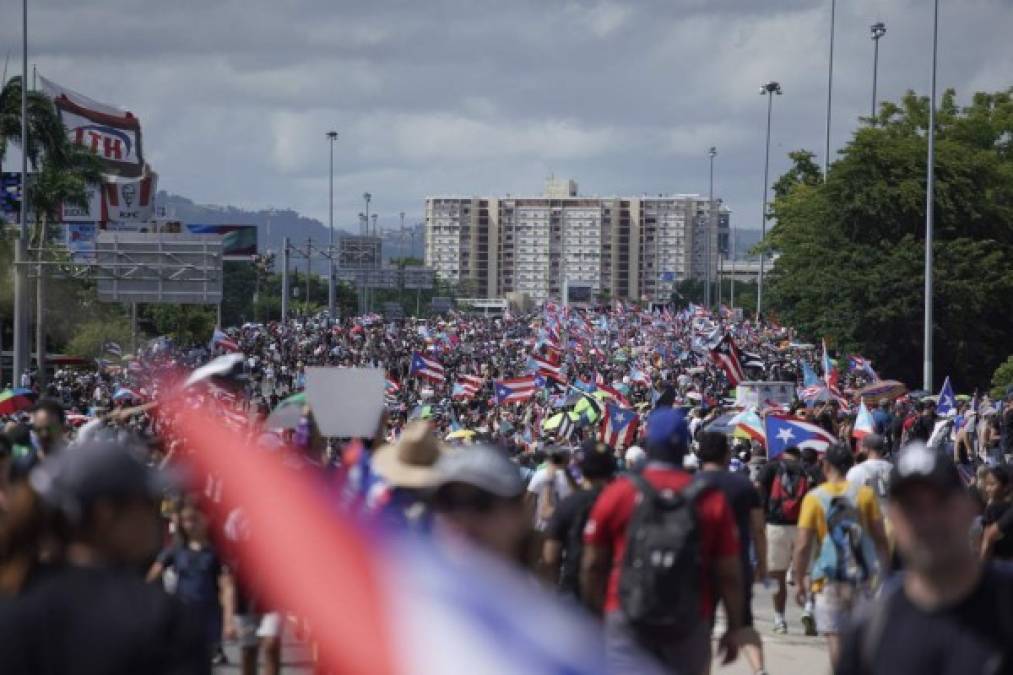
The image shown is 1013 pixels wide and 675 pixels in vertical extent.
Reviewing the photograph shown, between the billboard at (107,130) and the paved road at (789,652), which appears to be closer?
the paved road at (789,652)

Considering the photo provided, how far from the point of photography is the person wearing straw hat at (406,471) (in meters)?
7.28

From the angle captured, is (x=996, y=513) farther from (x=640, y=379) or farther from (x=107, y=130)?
(x=107, y=130)

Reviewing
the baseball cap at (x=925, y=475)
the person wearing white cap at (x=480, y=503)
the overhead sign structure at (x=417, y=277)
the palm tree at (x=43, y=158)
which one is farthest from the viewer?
the overhead sign structure at (x=417, y=277)

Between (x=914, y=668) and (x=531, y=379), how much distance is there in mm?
33408

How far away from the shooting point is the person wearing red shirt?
691 cm

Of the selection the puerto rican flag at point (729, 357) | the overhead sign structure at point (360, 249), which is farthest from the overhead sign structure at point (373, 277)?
the puerto rican flag at point (729, 357)

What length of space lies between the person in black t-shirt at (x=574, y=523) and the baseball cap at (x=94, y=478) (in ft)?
16.0

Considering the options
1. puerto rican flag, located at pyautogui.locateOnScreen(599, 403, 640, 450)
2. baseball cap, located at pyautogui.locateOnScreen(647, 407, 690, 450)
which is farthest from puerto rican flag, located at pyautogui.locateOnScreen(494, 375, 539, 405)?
baseball cap, located at pyautogui.locateOnScreen(647, 407, 690, 450)

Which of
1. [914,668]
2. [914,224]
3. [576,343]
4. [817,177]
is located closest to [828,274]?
[914,224]

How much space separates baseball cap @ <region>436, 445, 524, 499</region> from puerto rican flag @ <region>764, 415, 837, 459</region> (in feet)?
42.2

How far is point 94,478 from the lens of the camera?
152 inches

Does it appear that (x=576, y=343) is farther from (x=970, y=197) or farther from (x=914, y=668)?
(x=914, y=668)

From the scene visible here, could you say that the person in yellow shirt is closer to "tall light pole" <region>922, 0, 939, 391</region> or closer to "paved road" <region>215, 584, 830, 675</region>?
"paved road" <region>215, 584, 830, 675</region>

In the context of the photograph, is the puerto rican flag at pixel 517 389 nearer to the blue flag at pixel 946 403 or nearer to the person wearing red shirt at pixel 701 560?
the blue flag at pixel 946 403
